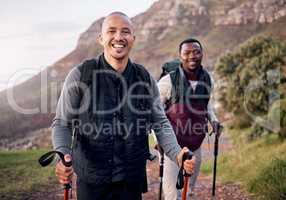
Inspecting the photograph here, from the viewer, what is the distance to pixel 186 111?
5.11 metres

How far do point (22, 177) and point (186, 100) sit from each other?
6376 mm

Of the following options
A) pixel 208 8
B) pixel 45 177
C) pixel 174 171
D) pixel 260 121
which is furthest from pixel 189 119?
pixel 208 8

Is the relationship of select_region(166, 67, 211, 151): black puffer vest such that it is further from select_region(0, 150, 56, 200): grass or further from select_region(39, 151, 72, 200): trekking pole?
select_region(0, 150, 56, 200): grass

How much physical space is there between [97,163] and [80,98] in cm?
45

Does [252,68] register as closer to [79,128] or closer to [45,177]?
→ [45,177]

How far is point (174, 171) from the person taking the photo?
192 inches

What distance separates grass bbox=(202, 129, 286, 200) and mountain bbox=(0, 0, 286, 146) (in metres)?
26.0

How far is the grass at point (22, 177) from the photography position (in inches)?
335

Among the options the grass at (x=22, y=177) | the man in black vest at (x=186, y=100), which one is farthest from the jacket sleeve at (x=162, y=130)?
the grass at (x=22, y=177)

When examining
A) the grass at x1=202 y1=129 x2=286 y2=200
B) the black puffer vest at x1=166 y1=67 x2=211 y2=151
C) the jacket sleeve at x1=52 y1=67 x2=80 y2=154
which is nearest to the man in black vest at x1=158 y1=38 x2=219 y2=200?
the black puffer vest at x1=166 y1=67 x2=211 y2=151

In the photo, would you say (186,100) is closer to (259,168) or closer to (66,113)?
(66,113)

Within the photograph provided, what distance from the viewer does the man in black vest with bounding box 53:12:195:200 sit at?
2.90 m

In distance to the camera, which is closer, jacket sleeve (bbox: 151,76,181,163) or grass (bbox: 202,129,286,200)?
jacket sleeve (bbox: 151,76,181,163)

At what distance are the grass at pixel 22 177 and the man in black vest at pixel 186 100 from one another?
13.6ft
